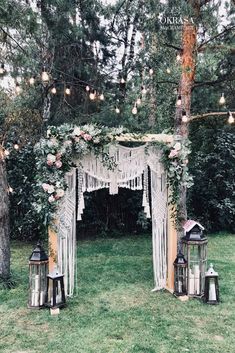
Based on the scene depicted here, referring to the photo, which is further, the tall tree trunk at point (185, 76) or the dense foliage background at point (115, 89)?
the dense foliage background at point (115, 89)

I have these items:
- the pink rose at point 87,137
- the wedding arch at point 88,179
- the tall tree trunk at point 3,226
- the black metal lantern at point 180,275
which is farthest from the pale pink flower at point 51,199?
the black metal lantern at point 180,275

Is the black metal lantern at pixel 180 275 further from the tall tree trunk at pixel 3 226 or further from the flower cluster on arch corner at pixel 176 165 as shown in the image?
the tall tree trunk at pixel 3 226

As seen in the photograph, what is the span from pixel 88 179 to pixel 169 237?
51.6 inches

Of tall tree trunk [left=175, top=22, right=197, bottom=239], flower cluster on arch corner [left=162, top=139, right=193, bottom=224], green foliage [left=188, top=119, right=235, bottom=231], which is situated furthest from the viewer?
green foliage [left=188, top=119, right=235, bottom=231]

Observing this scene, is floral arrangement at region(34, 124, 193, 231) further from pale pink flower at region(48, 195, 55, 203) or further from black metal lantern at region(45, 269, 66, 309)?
black metal lantern at region(45, 269, 66, 309)

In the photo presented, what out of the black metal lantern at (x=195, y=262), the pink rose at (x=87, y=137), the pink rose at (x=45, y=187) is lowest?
the black metal lantern at (x=195, y=262)

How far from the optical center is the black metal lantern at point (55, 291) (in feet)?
13.3

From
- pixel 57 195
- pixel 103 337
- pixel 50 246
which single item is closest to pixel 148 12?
pixel 57 195

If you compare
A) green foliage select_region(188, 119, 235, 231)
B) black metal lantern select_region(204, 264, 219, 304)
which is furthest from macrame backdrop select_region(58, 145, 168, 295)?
green foliage select_region(188, 119, 235, 231)

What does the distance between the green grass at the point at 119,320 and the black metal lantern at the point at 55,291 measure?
108mm

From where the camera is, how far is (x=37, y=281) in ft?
13.5

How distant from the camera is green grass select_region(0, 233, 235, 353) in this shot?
10.8 ft

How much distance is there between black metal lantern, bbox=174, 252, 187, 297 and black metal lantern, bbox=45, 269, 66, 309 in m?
1.38

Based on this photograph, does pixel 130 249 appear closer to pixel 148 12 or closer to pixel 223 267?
pixel 223 267
